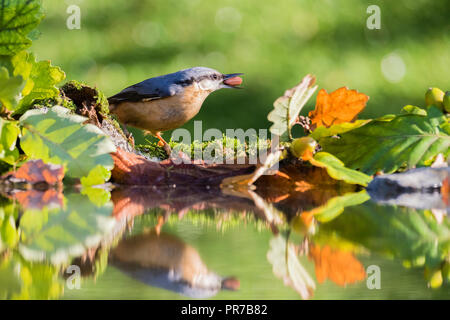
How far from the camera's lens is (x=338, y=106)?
162 centimetres

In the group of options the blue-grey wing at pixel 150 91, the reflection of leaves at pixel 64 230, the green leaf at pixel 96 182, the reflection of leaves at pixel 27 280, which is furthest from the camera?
the blue-grey wing at pixel 150 91

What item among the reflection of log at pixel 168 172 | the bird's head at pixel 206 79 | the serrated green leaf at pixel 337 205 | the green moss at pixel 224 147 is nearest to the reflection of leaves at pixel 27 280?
the serrated green leaf at pixel 337 205

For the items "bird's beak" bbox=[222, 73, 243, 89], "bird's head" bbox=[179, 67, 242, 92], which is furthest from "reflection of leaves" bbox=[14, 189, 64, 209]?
"bird's beak" bbox=[222, 73, 243, 89]

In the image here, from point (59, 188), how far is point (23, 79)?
26 centimetres

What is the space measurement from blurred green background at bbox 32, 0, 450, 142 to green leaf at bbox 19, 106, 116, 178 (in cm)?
270

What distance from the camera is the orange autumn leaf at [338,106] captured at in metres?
1.61

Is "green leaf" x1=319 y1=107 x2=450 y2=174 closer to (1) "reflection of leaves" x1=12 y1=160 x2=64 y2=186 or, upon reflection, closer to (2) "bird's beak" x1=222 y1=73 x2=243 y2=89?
(1) "reflection of leaves" x1=12 y1=160 x2=64 y2=186

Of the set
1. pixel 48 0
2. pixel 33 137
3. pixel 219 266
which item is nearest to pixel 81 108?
pixel 33 137

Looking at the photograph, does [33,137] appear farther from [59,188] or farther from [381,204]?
[381,204]

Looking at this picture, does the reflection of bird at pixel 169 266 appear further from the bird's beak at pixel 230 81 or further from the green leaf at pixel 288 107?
the bird's beak at pixel 230 81

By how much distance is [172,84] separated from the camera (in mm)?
2303

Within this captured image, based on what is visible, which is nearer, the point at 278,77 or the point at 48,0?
the point at 278,77

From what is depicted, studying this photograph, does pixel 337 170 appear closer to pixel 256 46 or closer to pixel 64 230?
pixel 64 230

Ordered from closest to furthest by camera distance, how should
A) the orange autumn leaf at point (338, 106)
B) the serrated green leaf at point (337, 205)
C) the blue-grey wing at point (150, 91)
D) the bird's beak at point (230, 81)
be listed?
the serrated green leaf at point (337, 205)
the orange autumn leaf at point (338, 106)
the blue-grey wing at point (150, 91)
the bird's beak at point (230, 81)
